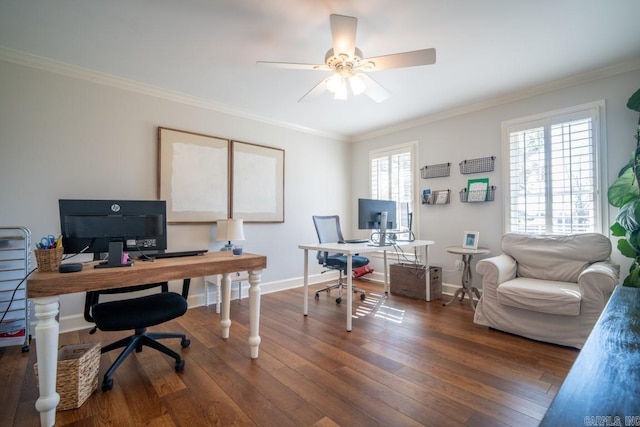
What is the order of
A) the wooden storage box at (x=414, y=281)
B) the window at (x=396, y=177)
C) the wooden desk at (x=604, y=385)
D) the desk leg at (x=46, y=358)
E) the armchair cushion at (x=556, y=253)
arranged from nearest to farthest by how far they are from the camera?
1. the wooden desk at (x=604, y=385)
2. the desk leg at (x=46, y=358)
3. the armchair cushion at (x=556, y=253)
4. the wooden storage box at (x=414, y=281)
5. the window at (x=396, y=177)

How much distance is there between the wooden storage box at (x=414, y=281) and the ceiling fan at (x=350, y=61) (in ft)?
7.85

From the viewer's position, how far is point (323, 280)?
15.9 feet

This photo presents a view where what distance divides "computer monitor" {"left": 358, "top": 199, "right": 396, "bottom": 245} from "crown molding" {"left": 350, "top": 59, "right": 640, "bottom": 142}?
1.63 meters

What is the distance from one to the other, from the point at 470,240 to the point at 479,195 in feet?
1.94

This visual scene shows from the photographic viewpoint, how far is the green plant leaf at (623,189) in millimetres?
2445

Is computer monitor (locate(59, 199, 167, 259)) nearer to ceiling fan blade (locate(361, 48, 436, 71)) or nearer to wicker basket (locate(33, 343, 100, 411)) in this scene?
wicker basket (locate(33, 343, 100, 411))

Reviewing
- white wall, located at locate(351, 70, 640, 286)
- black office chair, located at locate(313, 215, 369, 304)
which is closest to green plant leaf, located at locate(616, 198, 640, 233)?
white wall, located at locate(351, 70, 640, 286)

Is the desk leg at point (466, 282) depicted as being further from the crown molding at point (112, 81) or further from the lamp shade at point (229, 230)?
the crown molding at point (112, 81)

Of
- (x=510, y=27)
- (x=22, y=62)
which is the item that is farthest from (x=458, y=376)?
(x=22, y=62)

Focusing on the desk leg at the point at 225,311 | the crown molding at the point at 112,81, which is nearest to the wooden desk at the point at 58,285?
the desk leg at the point at 225,311

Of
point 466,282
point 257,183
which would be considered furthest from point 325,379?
point 257,183

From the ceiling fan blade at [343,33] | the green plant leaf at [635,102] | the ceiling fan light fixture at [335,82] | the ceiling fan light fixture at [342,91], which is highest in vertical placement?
the ceiling fan blade at [343,33]

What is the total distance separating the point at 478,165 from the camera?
371 cm

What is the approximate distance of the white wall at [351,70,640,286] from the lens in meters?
2.79
